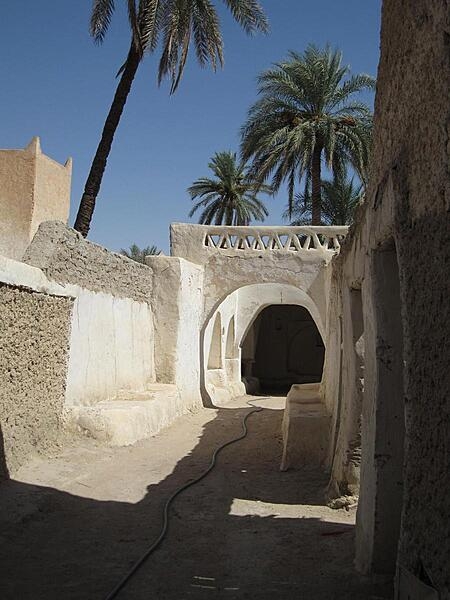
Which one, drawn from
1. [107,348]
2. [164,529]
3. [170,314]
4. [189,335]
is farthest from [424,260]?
[189,335]

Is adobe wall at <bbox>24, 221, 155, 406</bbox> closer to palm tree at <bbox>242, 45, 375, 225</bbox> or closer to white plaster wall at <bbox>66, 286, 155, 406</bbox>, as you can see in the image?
white plaster wall at <bbox>66, 286, 155, 406</bbox>

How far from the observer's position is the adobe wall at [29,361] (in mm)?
6133

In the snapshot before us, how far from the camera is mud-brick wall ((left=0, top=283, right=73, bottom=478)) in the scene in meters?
6.13

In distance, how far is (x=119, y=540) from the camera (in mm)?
4961

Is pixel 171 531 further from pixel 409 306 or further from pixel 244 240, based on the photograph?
pixel 244 240

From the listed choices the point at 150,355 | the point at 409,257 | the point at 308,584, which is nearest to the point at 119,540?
the point at 308,584

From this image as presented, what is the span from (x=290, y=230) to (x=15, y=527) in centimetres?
925

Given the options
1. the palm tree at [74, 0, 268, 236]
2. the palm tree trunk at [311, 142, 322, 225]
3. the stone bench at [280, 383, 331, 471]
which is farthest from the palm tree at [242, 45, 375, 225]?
the stone bench at [280, 383, 331, 471]

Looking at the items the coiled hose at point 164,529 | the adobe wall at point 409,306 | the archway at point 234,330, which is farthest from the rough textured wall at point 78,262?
the adobe wall at point 409,306

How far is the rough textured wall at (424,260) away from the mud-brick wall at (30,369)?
421 cm

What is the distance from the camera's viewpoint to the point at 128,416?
8.59m

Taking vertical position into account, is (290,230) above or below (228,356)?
above

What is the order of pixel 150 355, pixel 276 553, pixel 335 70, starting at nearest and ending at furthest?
pixel 276 553
pixel 150 355
pixel 335 70

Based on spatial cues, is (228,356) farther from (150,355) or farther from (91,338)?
(91,338)
